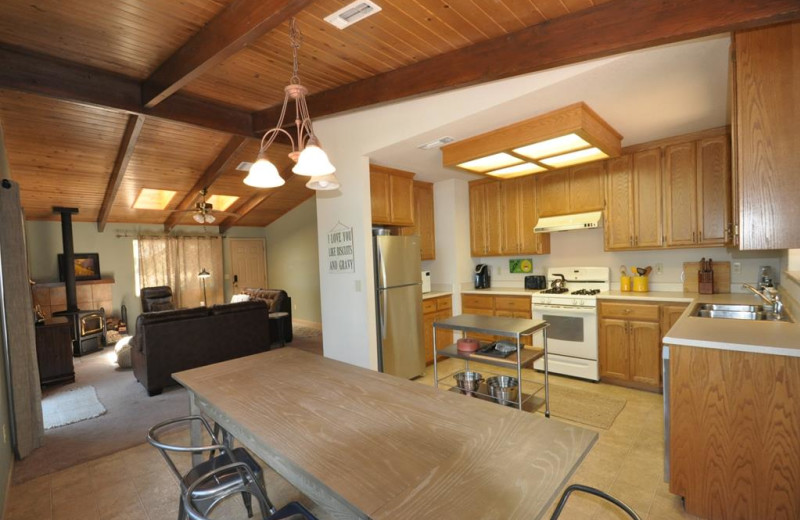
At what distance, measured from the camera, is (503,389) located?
287 centimetres

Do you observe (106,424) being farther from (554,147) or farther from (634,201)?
(634,201)

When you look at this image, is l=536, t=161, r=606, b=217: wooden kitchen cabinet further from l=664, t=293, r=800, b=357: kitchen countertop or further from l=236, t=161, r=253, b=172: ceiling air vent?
l=236, t=161, r=253, b=172: ceiling air vent

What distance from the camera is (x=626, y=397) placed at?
11.0 feet

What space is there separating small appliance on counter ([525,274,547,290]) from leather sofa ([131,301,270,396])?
352 cm

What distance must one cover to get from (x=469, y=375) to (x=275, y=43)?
114 inches

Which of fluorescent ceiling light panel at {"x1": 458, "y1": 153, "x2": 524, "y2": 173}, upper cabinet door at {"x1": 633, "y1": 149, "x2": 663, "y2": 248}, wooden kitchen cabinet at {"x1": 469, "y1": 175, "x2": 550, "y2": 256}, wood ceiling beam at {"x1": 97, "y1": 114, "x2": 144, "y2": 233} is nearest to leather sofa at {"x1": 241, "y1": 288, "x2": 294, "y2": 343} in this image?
wood ceiling beam at {"x1": 97, "y1": 114, "x2": 144, "y2": 233}

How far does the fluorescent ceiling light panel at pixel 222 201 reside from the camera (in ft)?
23.7

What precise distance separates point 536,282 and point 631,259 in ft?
3.40

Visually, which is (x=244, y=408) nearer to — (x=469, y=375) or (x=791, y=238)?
(x=469, y=375)

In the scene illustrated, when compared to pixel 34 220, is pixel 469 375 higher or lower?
lower

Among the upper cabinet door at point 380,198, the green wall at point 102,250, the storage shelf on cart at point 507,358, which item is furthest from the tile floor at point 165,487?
the green wall at point 102,250

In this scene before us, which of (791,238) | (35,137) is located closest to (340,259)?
(791,238)

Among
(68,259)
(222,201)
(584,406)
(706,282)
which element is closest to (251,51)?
(584,406)

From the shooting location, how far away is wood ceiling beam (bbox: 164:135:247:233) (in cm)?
489
